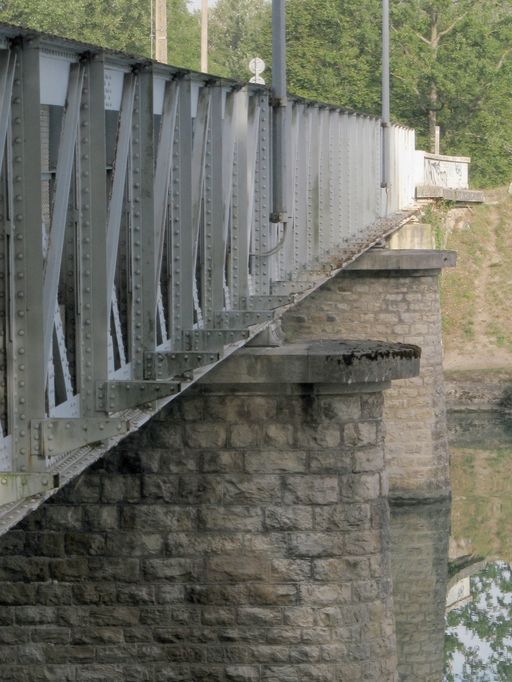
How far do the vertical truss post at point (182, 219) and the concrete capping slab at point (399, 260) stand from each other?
1476 centimetres

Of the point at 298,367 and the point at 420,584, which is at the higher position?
the point at 298,367

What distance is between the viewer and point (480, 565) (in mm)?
24203

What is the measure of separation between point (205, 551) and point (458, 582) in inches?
446

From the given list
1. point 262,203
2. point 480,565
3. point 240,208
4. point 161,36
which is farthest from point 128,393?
point 161,36

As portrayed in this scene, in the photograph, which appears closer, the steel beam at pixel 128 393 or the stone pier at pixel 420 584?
the steel beam at pixel 128 393

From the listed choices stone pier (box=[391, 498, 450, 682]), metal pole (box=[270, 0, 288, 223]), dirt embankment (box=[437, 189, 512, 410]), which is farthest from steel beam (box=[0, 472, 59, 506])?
dirt embankment (box=[437, 189, 512, 410])

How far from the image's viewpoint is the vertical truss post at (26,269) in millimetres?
6547

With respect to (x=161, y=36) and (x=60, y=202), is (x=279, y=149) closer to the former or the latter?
(x=60, y=202)

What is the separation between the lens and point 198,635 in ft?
40.9

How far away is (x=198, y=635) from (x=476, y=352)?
105 ft

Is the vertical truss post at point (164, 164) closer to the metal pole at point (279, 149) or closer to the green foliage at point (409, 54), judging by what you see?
the metal pole at point (279, 149)

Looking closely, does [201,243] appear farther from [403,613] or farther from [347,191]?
[403,613]

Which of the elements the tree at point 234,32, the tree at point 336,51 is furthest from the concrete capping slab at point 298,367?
the tree at point 234,32

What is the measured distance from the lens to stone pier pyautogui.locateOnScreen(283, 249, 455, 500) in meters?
24.9
